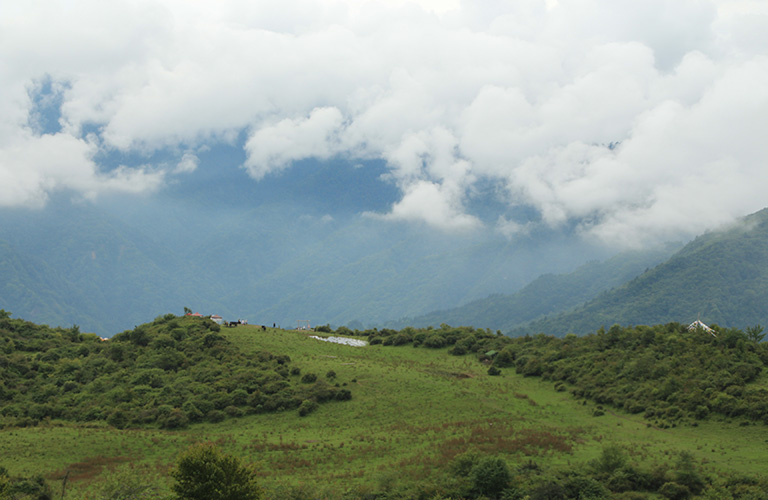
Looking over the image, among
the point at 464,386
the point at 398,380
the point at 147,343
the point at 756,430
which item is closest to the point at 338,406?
the point at 398,380

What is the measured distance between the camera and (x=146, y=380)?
71250mm

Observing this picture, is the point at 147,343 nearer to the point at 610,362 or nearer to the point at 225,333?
the point at 225,333

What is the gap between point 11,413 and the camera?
2532 inches

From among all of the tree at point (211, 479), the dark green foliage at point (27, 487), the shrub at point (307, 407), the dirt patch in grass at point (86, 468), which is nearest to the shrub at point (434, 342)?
the shrub at point (307, 407)

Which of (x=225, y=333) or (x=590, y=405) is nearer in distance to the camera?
(x=590, y=405)

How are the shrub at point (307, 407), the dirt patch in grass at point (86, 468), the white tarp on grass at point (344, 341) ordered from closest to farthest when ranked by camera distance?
the dirt patch in grass at point (86, 468)
the shrub at point (307, 407)
the white tarp on grass at point (344, 341)

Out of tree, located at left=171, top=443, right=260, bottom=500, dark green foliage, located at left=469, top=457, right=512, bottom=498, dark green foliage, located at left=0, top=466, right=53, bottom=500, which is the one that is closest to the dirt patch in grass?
dark green foliage, located at left=0, top=466, right=53, bottom=500

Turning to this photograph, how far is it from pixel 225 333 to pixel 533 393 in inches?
1825

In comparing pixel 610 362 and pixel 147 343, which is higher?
pixel 147 343

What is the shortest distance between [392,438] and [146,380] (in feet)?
108

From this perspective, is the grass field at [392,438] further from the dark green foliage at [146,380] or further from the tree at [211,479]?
the tree at [211,479]

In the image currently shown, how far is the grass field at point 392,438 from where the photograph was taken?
47.9m

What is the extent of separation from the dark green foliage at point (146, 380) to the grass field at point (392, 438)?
273cm

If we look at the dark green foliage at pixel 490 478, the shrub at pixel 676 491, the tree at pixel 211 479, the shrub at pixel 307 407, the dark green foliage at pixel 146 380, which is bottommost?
the shrub at pixel 676 491
